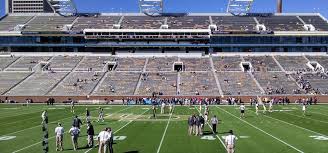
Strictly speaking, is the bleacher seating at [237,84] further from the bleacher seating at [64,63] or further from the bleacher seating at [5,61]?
the bleacher seating at [5,61]

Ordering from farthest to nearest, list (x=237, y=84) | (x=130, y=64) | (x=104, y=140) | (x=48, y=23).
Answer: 1. (x=48, y=23)
2. (x=130, y=64)
3. (x=237, y=84)
4. (x=104, y=140)

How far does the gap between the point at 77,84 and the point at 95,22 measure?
2755cm

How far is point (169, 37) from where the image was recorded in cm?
9281

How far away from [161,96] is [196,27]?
30408mm

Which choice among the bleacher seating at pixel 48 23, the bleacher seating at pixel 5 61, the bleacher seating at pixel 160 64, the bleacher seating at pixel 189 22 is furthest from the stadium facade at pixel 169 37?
the bleacher seating at pixel 160 64

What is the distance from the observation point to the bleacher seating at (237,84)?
70.0m

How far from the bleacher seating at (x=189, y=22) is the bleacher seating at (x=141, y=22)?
7.52 ft

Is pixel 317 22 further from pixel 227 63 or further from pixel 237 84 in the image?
pixel 237 84

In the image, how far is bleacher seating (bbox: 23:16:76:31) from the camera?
96250 millimetres

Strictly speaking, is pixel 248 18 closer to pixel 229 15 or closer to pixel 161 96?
pixel 229 15

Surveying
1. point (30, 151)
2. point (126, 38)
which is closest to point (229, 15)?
point (126, 38)

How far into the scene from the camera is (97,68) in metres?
84.3

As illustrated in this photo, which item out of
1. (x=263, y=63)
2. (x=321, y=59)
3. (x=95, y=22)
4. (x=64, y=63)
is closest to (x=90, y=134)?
(x=64, y=63)

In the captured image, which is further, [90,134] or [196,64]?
[196,64]
